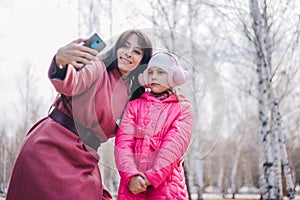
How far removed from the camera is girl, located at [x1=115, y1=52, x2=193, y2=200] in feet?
5.86

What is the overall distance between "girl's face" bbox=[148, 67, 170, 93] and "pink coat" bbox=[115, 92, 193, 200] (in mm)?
49

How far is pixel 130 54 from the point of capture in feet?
6.51

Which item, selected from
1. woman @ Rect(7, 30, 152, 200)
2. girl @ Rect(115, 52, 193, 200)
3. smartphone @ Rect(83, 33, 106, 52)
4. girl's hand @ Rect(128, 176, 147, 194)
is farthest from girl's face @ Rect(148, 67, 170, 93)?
girl's hand @ Rect(128, 176, 147, 194)

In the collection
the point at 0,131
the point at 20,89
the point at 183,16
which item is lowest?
the point at 0,131

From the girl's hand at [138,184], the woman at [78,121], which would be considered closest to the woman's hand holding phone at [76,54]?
the woman at [78,121]

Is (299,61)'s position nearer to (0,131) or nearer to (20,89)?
(20,89)

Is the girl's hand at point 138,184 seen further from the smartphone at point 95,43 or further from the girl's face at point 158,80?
the smartphone at point 95,43

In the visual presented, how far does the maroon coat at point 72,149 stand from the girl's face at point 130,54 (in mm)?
94

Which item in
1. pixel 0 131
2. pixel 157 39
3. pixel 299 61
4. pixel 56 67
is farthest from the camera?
pixel 0 131

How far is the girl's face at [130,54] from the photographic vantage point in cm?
199

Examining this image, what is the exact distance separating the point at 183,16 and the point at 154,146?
10.8m

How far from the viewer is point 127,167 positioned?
1.79 metres

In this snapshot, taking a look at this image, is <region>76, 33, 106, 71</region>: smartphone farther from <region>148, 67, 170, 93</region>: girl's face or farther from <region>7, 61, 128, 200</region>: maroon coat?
<region>148, 67, 170, 93</region>: girl's face

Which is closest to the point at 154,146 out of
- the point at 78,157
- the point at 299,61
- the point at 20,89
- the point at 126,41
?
the point at 78,157
